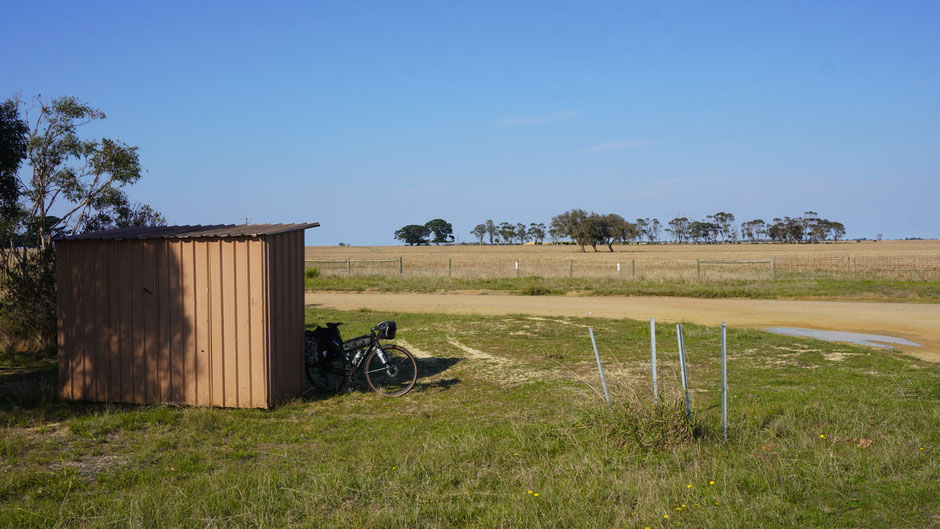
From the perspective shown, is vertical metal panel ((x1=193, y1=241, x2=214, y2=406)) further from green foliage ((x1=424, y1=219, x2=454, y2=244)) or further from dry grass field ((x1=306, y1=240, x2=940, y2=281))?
green foliage ((x1=424, y1=219, x2=454, y2=244))

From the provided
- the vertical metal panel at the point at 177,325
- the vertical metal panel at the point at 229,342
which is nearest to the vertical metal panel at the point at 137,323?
the vertical metal panel at the point at 177,325

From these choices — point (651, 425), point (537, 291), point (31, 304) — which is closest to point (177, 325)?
point (651, 425)

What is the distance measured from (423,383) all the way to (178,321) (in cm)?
378

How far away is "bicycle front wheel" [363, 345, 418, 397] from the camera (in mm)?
10422

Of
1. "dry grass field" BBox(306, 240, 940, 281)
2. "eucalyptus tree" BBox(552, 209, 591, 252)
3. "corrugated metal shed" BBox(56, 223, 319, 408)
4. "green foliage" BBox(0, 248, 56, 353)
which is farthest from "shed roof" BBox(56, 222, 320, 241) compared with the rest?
"eucalyptus tree" BBox(552, 209, 591, 252)

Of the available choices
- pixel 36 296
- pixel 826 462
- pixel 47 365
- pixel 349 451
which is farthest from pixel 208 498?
pixel 36 296

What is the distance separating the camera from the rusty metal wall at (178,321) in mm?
9383

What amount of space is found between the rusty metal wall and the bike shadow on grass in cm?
38

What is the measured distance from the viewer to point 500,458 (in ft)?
22.1

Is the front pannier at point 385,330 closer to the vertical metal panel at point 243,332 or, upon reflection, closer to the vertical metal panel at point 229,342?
the vertical metal panel at point 243,332

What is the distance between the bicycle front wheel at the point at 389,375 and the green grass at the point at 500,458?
9.5 inches

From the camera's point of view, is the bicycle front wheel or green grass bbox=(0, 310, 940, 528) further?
the bicycle front wheel

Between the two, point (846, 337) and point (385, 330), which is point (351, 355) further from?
point (846, 337)

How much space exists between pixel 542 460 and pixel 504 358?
650 centimetres
